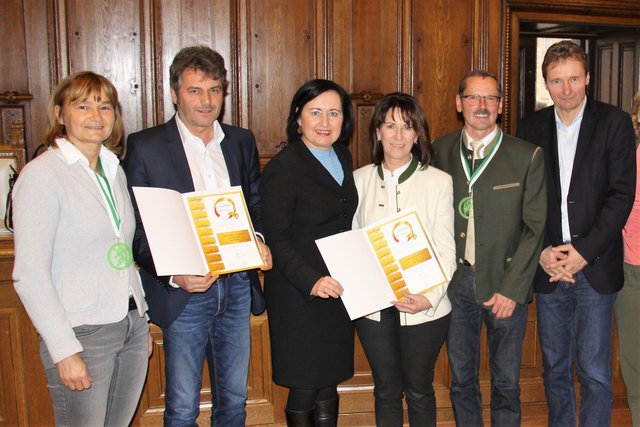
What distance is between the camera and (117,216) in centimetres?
188

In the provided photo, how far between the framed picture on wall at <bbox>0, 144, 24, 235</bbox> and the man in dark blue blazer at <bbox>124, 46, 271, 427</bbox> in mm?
1280

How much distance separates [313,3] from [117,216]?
2600 millimetres

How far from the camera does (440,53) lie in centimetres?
416

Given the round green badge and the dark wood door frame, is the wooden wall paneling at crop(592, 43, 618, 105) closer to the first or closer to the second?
the dark wood door frame

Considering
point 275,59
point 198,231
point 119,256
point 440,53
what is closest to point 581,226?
point 198,231

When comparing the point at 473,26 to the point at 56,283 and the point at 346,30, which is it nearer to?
the point at 346,30

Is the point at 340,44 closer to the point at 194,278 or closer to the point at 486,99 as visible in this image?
the point at 486,99

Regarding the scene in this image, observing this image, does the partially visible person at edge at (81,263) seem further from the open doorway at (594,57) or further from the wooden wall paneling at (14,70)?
the open doorway at (594,57)

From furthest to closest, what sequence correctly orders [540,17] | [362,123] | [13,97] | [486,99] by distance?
[540,17] → [362,123] → [13,97] → [486,99]

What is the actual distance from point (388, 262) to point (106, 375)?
3.35 feet

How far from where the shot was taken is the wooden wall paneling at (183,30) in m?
3.83

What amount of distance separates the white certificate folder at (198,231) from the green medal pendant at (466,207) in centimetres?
85

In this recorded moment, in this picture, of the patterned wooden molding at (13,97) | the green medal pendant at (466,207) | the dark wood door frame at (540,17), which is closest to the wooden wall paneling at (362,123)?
the dark wood door frame at (540,17)

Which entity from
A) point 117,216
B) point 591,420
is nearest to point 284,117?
point 117,216
